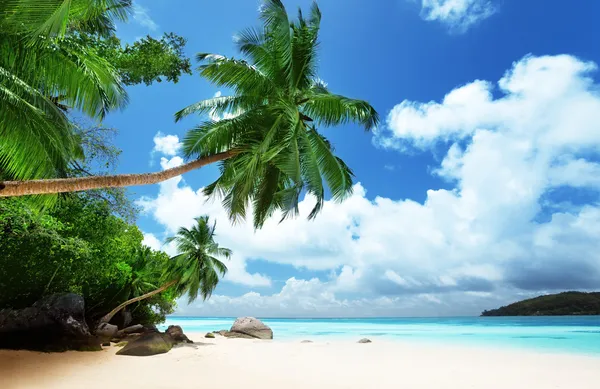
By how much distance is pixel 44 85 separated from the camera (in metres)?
5.93

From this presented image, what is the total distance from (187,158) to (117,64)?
7.17 ft

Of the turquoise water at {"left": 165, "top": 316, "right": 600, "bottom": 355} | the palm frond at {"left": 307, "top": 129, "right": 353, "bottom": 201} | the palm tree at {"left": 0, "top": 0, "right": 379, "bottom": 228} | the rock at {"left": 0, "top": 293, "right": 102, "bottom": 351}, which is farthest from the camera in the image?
the turquoise water at {"left": 165, "top": 316, "right": 600, "bottom": 355}

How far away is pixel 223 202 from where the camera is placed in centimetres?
962

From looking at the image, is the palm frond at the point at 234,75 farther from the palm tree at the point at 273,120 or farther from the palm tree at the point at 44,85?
the palm tree at the point at 44,85

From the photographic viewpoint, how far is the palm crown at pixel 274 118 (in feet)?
24.9

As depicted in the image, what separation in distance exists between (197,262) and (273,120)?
15.6 m

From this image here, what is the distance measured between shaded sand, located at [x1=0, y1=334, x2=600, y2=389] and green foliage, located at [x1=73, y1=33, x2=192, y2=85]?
228 inches

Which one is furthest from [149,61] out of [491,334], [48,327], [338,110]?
[491,334]

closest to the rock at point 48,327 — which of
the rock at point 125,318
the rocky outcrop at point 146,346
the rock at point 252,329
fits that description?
the rocky outcrop at point 146,346

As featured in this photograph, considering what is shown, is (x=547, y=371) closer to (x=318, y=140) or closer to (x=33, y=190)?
(x=318, y=140)

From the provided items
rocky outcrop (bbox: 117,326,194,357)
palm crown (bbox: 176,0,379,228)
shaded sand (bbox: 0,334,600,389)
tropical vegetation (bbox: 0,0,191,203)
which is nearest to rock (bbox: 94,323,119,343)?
rocky outcrop (bbox: 117,326,194,357)

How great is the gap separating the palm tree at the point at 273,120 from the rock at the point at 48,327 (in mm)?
7035

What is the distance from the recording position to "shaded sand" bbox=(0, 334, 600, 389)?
7.60 meters

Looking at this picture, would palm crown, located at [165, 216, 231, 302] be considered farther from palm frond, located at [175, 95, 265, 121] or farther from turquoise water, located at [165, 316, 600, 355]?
palm frond, located at [175, 95, 265, 121]
